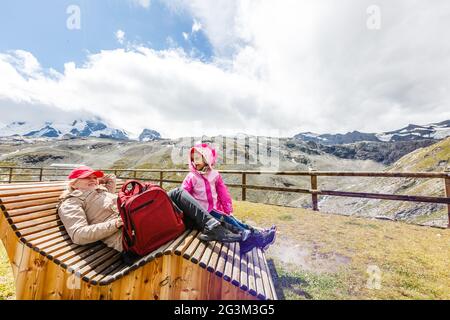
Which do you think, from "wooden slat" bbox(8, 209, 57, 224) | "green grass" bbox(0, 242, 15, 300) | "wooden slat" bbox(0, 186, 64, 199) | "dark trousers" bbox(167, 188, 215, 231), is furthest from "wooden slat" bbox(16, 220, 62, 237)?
"dark trousers" bbox(167, 188, 215, 231)

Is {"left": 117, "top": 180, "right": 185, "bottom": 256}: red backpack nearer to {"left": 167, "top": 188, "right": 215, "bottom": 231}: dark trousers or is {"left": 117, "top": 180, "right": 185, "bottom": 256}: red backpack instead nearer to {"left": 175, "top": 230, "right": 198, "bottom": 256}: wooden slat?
{"left": 175, "top": 230, "right": 198, "bottom": 256}: wooden slat

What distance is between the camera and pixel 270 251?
477 cm

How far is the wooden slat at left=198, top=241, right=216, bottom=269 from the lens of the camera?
7.84ft

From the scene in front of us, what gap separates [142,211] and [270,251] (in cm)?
288

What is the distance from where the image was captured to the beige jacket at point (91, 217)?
9.21 ft

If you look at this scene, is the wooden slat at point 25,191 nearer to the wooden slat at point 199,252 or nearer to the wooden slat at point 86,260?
the wooden slat at point 86,260

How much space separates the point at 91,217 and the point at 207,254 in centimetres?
147

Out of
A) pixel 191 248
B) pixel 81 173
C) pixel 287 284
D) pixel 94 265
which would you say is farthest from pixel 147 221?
pixel 287 284

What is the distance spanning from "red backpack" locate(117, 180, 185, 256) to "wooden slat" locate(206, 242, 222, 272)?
456mm

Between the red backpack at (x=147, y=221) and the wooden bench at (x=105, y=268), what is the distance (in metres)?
0.15

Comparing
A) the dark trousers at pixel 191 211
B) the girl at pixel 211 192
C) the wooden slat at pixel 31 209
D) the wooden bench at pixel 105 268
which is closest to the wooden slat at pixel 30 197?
the wooden bench at pixel 105 268
